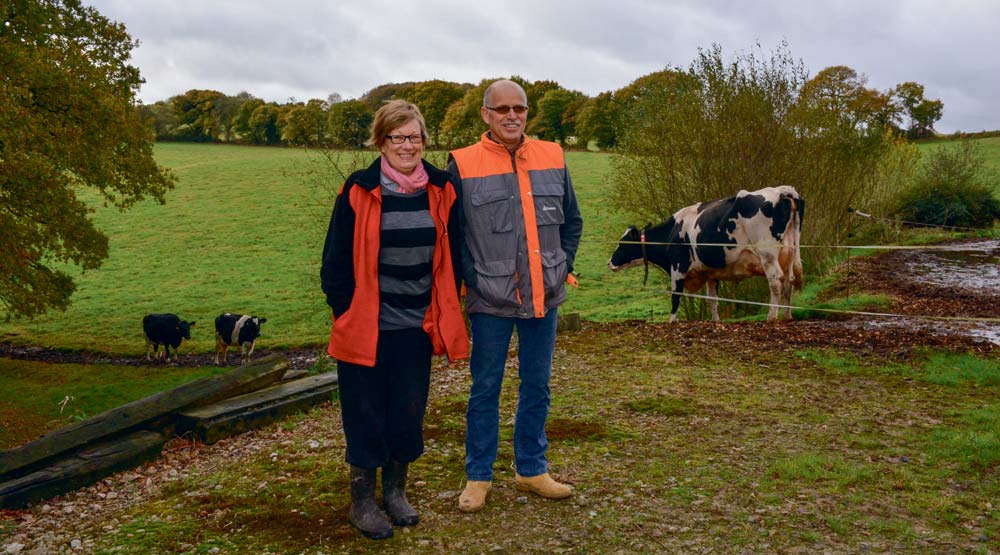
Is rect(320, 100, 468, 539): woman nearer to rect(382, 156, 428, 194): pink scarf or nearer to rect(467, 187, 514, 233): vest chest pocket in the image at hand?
rect(382, 156, 428, 194): pink scarf

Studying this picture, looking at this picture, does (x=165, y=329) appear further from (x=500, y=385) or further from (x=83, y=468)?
(x=500, y=385)

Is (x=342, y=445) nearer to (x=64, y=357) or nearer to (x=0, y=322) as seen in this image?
(x=64, y=357)

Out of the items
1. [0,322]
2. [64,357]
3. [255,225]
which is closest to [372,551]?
[64,357]

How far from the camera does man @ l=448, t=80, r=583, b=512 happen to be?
15.1ft

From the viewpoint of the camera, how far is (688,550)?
4418 millimetres

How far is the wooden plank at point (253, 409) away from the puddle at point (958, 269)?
11.9m

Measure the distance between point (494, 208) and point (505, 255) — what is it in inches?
11.2

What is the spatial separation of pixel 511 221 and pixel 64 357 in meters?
18.5

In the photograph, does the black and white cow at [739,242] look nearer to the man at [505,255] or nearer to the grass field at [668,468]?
the grass field at [668,468]

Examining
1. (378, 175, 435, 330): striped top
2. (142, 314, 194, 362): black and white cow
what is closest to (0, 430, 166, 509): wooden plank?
(378, 175, 435, 330): striped top

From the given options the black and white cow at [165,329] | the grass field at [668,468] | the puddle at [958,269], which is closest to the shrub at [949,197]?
the puddle at [958,269]

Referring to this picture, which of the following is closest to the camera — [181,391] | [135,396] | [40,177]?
[181,391]

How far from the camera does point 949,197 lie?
3117cm

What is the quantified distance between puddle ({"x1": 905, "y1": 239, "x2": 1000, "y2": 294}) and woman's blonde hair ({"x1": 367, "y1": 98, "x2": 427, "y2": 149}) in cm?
1300
